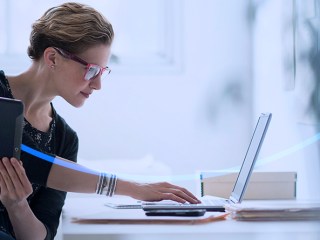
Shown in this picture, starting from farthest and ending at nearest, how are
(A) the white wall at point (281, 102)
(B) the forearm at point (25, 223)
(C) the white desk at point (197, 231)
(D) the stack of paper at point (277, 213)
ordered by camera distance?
1. (A) the white wall at point (281, 102)
2. (B) the forearm at point (25, 223)
3. (D) the stack of paper at point (277, 213)
4. (C) the white desk at point (197, 231)

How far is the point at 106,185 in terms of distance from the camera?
1121mm

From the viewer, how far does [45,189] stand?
1.32 meters

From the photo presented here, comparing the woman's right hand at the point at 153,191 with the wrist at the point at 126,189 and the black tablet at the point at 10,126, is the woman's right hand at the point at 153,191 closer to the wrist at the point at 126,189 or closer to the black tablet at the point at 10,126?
the wrist at the point at 126,189

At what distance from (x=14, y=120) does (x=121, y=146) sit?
1.90m

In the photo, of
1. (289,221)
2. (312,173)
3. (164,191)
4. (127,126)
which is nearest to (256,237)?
(289,221)

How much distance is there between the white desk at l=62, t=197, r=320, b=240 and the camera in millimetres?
919

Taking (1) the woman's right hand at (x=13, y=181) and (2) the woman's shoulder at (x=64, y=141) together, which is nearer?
(1) the woman's right hand at (x=13, y=181)

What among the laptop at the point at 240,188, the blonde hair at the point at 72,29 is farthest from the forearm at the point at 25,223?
the blonde hair at the point at 72,29

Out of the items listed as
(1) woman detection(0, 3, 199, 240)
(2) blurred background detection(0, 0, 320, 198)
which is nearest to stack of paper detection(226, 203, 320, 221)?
(1) woman detection(0, 3, 199, 240)

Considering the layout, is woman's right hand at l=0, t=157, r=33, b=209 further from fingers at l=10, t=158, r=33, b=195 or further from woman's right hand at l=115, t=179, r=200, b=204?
woman's right hand at l=115, t=179, r=200, b=204

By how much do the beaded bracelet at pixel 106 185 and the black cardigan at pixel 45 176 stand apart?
0.10 m

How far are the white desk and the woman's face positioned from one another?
36 centimetres

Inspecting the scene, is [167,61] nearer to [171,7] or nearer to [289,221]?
[171,7]

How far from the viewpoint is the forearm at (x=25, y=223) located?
1.16m
